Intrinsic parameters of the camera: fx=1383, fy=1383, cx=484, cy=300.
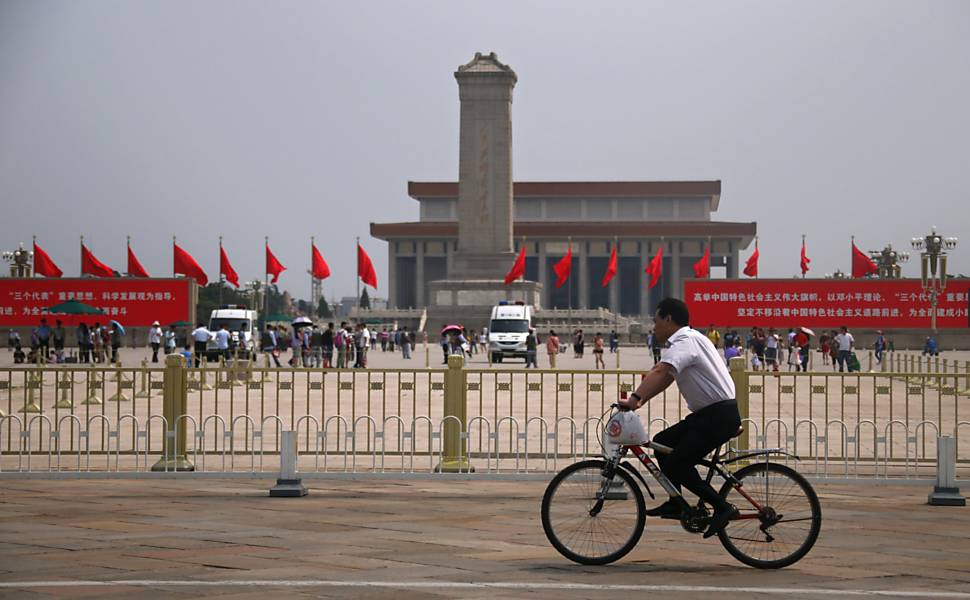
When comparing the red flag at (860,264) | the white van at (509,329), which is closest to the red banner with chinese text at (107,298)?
the white van at (509,329)

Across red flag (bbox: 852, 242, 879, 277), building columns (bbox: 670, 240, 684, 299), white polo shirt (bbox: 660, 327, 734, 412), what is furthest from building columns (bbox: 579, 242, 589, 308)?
white polo shirt (bbox: 660, 327, 734, 412)

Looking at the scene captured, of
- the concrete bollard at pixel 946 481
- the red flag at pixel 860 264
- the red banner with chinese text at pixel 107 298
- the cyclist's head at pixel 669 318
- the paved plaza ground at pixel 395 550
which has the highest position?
the red flag at pixel 860 264

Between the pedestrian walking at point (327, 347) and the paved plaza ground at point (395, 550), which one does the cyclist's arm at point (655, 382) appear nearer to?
the paved plaza ground at point (395, 550)

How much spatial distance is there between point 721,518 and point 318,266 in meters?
55.6

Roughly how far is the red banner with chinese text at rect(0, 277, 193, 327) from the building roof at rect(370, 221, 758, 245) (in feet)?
166

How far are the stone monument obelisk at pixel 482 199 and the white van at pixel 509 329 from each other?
27.5m

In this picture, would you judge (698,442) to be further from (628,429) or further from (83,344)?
(83,344)

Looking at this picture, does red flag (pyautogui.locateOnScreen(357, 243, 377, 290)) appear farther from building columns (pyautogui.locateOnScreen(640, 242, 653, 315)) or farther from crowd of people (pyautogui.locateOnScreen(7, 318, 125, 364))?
building columns (pyautogui.locateOnScreen(640, 242, 653, 315))

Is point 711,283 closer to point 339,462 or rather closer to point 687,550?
point 339,462

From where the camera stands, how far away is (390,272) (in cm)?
11069

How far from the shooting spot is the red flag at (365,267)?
211 ft

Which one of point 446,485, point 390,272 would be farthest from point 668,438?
point 390,272

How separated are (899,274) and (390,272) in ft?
152

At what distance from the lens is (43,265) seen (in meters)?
58.9
